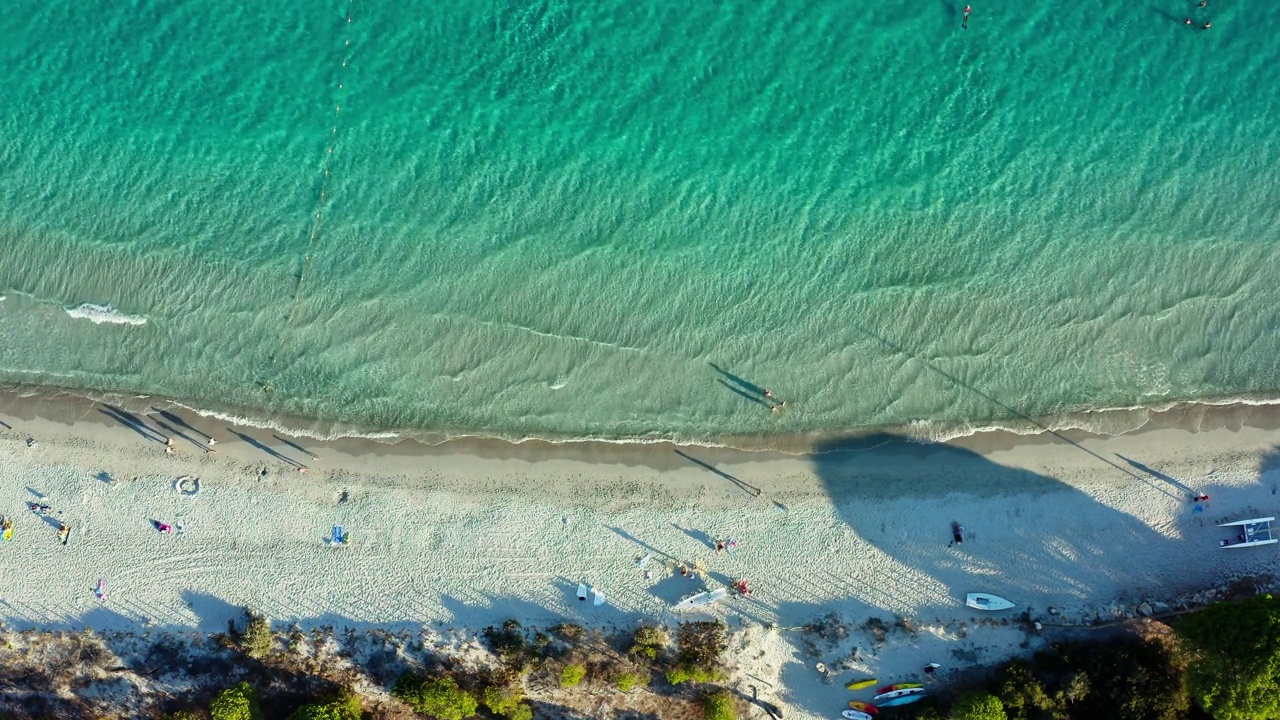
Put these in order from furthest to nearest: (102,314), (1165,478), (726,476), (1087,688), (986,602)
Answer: (102,314) → (726,476) → (1165,478) → (986,602) → (1087,688)

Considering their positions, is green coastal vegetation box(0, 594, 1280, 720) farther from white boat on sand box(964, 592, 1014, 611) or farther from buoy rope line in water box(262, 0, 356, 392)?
buoy rope line in water box(262, 0, 356, 392)

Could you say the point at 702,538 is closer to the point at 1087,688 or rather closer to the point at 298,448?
the point at 1087,688

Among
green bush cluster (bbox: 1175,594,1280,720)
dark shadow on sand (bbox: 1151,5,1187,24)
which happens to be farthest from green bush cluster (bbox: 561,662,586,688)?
dark shadow on sand (bbox: 1151,5,1187,24)

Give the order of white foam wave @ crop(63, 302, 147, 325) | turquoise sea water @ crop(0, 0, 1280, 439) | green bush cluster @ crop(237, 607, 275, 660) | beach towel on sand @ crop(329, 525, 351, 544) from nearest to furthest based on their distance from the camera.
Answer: green bush cluster @ crop(237, 607, 275, 660) → beach towel on sand @ crop(329, 525, 351, 544) → turquoise sea water @ crop(0, 0, 1280, 439) → white foam wave @ crop(63, 302, 147, 325)

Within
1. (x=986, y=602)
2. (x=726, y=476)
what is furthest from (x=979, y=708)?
(x=726, y=476)

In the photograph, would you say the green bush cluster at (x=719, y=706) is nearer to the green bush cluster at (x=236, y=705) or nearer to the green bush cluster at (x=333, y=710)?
the green bush cluster at (x=333, y=710)

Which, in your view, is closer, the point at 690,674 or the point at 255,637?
the point at 690,674
